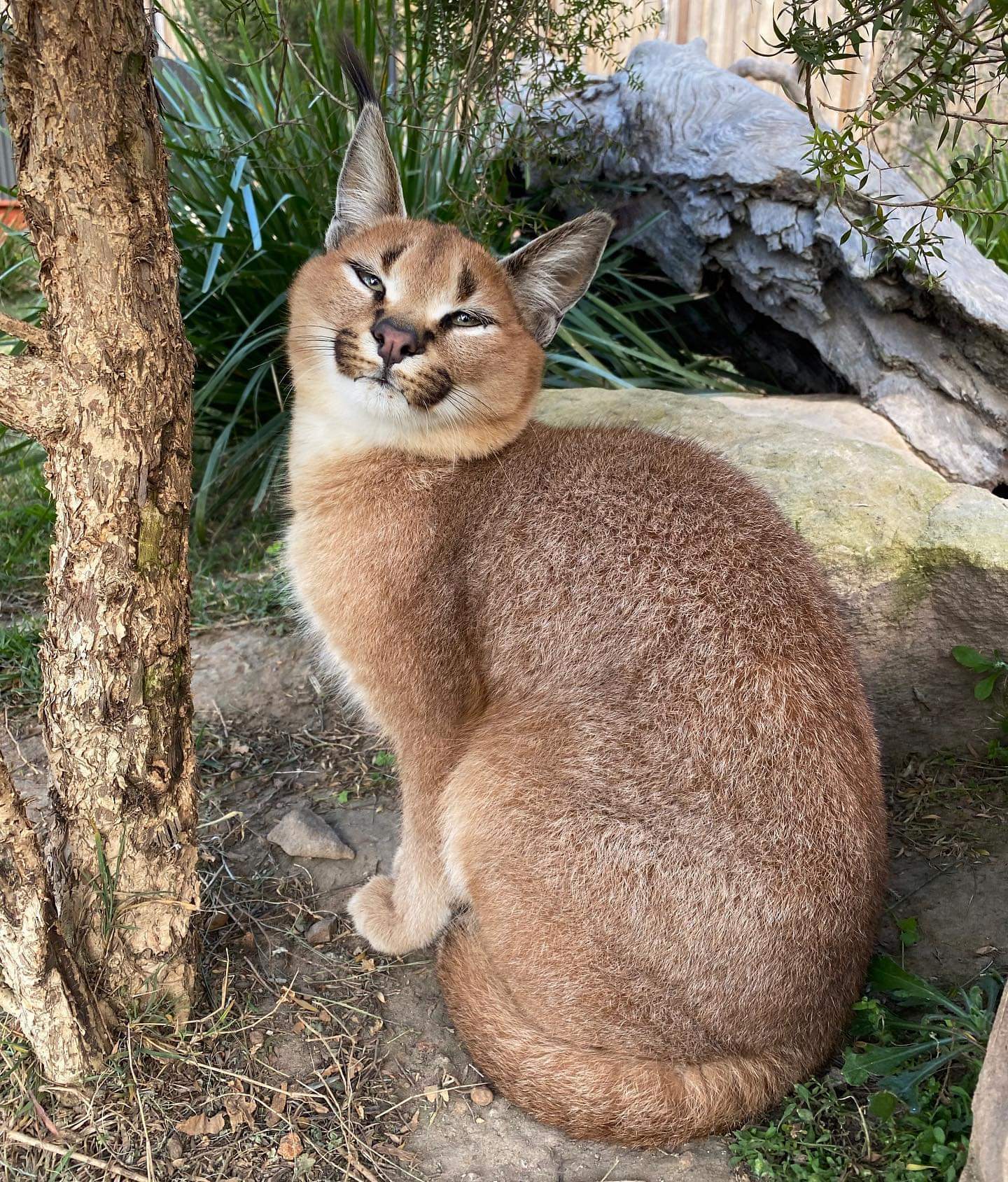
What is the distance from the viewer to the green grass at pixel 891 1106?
2.37 m

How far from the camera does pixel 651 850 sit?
253 centimetres

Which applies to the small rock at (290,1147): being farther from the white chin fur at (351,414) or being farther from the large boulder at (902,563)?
the large boulder at (902,563)

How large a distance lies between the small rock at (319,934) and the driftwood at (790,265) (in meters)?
3.11

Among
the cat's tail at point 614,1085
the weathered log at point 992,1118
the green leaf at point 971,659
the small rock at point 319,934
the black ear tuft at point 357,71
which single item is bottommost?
the small rock at point 319,934

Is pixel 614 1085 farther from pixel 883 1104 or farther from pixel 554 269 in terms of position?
pixel 554 269

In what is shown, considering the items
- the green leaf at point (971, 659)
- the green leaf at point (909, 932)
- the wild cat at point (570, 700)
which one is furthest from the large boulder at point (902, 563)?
the green leaf at point (909, 932)

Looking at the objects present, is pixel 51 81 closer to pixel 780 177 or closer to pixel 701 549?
pixel 701 549

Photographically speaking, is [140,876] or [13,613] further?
[13,613]

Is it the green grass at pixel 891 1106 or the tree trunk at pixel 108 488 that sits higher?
the tree trunk at pixel 108 488

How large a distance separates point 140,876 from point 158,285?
1.49 metres

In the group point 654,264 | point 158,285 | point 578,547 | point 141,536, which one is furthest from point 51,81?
point 654,264

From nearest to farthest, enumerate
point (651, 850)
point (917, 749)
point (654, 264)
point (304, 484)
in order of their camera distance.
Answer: point (651, 850) < point (304, 484) < point (917, 749) < point (654, 264)

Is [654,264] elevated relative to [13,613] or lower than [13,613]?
elevated

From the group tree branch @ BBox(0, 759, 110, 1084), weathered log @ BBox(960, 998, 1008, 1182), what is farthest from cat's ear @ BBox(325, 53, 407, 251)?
weathered log @ BBox(960, 998, 1008, 1182)
